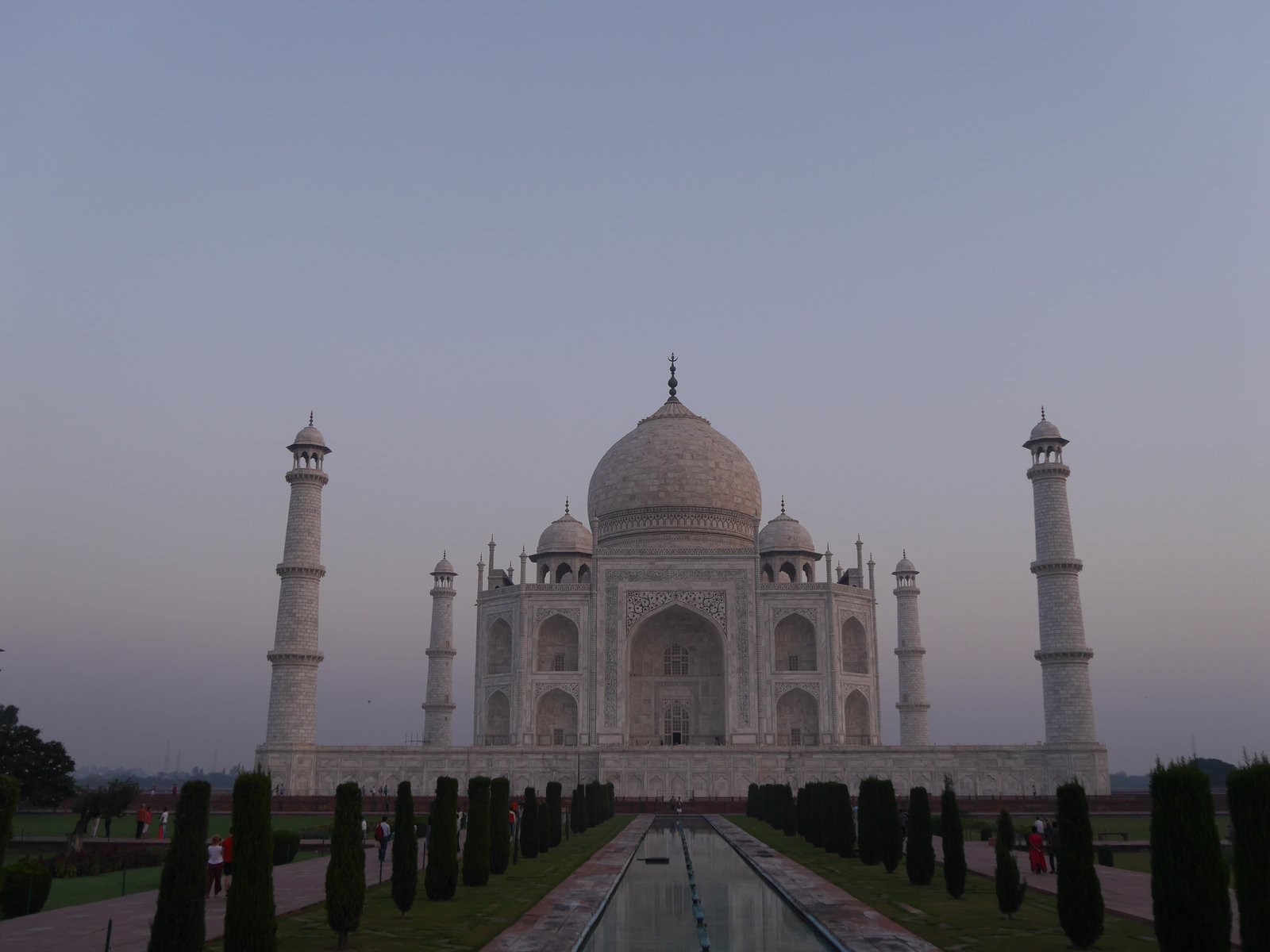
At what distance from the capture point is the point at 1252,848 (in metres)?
7.77

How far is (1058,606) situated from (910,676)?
9342 millimetres

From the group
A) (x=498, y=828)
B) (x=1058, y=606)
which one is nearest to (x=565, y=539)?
(x=1058, y=606)

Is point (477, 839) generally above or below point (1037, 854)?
above

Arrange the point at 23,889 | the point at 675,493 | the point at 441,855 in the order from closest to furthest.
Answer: the point at 23,889 < the point at 441,855 < the point at 675,493

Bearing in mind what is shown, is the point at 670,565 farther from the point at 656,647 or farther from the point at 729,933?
the point at 729,933

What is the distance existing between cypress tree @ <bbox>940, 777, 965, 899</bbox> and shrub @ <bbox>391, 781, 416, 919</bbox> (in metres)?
5.80

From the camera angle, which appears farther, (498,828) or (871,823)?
(871,823)

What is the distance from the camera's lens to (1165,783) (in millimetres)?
8875

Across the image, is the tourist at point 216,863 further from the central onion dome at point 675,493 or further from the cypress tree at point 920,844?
the central onion dome at point 675,493

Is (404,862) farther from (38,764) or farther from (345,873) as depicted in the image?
(38,764)

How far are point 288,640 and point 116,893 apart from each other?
18.4 meters

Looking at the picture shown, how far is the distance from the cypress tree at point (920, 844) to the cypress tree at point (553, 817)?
23.0ft

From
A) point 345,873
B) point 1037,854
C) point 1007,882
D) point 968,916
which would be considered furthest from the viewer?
point 1037,854

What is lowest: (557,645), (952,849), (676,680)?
(952,849)
